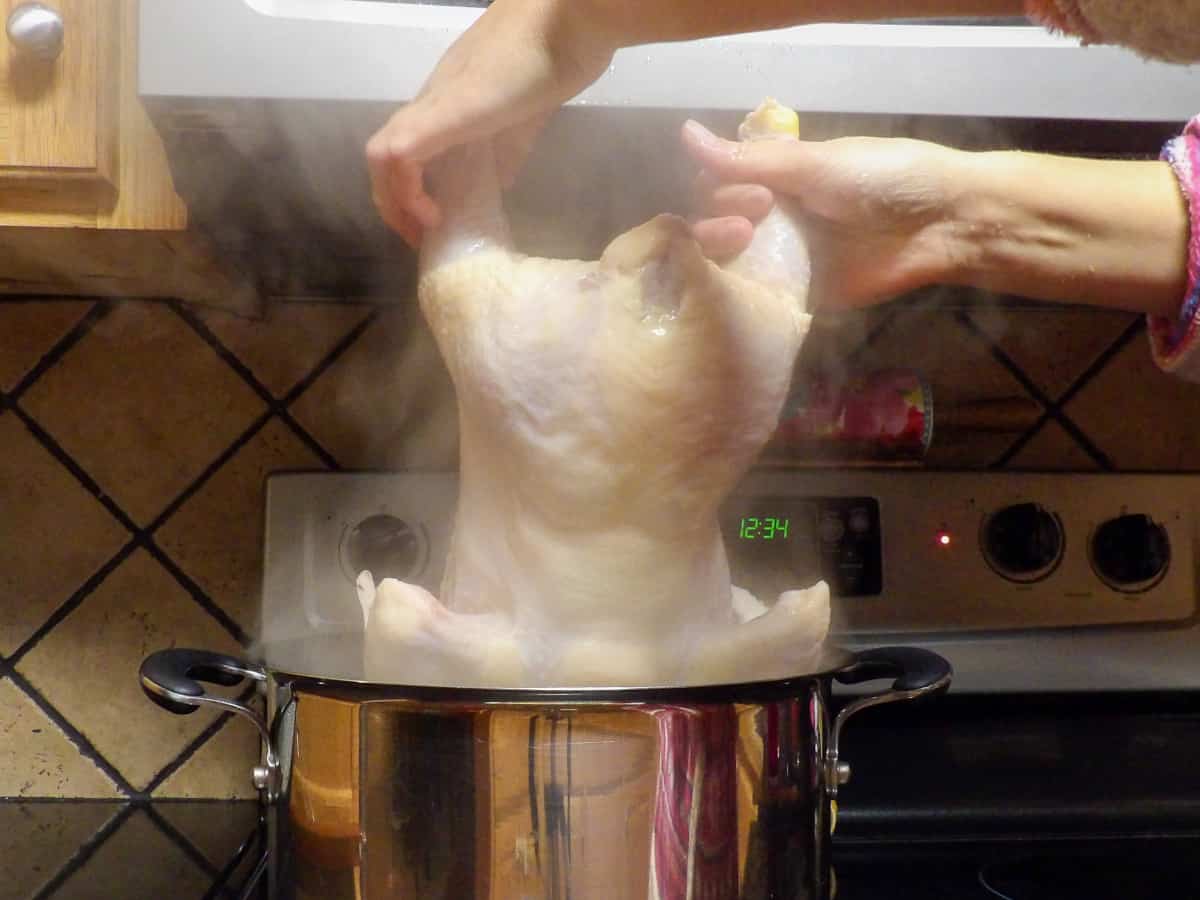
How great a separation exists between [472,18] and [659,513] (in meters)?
0.29

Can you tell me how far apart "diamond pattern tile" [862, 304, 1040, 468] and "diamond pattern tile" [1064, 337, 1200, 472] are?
64mm

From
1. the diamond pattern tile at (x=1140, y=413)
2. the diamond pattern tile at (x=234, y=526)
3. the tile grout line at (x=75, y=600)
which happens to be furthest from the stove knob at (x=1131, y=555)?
the tile grout line at (x=75, y=600)

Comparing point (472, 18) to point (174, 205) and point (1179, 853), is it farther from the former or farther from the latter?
point (1179, 853)

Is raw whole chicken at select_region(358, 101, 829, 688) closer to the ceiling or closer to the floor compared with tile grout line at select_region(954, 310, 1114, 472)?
closer to the floor

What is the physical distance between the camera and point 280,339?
973 millimetres

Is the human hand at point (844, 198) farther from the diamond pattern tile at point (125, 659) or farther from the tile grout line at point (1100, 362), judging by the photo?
the diamond pattern tile at point (125, 659)

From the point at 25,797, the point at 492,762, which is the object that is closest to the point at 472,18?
the point at 492,762

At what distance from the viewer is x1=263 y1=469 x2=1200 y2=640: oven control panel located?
0.90m

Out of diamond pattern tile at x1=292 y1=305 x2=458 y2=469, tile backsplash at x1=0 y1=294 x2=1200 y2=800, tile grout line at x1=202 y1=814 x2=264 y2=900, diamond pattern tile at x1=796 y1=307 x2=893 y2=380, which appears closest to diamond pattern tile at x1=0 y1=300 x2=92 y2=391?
tile backsplash at x1=0 y1=294 x2=1200 y2=800

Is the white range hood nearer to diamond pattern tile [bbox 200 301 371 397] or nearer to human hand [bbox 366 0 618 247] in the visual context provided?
human hand [bbox 366 0 618 247]

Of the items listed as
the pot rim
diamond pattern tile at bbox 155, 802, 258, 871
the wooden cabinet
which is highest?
A: the wooden cabinet

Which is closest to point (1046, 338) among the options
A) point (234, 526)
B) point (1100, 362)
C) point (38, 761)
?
point (1100, 362)

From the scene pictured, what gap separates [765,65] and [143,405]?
2.08 feet

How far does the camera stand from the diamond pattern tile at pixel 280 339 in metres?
0.97
